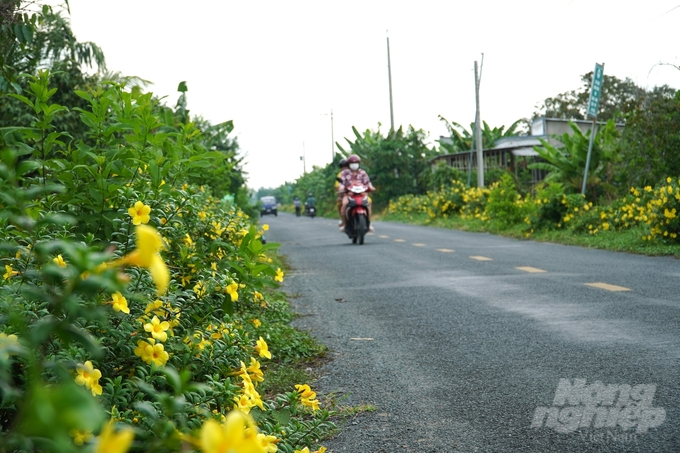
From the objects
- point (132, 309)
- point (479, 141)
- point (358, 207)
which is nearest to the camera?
point (132, 309)

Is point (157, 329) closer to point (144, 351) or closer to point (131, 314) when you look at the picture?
point (144, 351)

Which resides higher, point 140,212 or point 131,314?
point 140,212

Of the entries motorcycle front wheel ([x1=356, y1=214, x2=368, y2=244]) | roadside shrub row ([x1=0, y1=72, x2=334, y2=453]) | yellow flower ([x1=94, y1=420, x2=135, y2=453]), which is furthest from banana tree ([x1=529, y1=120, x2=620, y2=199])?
yellow flower ([x1=94, y1=420, x2=135, y2=453])

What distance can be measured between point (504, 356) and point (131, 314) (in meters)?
2.67

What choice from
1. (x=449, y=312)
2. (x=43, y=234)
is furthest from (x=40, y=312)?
(x=449, y=312)

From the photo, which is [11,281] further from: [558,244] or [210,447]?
[558,244]

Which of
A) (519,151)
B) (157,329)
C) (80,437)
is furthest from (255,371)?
(519,151)

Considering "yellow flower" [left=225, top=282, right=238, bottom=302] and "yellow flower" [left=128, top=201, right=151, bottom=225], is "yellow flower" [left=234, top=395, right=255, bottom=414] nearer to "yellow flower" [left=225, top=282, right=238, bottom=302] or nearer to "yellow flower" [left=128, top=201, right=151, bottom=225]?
"yellow flower" [left=128, top=201, right=151, bottom=225]

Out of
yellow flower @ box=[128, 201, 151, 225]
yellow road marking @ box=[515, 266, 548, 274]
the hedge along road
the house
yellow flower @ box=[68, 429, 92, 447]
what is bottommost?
yellow road marking @ box=[515, 266, 548, 274]

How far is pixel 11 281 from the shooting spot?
8.93ft

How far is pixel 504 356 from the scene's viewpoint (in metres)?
5.06

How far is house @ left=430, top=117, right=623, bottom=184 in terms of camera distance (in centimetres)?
3666

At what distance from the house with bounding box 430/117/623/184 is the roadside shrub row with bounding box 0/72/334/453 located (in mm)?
31575

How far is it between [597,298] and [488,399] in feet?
12.3
